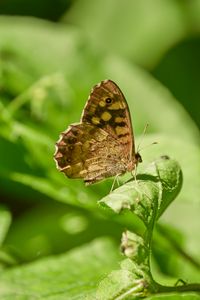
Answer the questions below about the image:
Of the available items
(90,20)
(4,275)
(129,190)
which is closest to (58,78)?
(4,275)

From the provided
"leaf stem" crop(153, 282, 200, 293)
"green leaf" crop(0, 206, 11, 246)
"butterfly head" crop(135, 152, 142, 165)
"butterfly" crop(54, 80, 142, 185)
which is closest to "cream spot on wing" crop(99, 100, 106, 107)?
"butterfly" crop(54, 80, 142, 185)

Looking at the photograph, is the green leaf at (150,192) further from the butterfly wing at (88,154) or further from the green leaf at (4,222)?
the green leaf at (4,222)

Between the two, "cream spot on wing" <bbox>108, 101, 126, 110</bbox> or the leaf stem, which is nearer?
the leaf stem

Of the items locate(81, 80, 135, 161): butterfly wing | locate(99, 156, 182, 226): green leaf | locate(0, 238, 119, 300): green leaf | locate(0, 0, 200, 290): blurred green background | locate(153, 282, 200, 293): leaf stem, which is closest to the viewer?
locate(99, 156, 182, 226): green leaf

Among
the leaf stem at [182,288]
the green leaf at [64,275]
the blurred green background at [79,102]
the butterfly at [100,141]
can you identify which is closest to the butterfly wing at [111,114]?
the butterfly at [100,141]

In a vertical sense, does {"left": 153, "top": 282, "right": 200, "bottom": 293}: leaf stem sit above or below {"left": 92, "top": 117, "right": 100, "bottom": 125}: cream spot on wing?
below

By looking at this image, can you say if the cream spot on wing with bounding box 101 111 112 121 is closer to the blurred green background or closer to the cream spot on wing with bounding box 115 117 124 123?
the cream spot on wing with bounding box 115 117 124 123

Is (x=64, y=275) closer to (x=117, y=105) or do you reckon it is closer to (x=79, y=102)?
(x=117, y=105)
